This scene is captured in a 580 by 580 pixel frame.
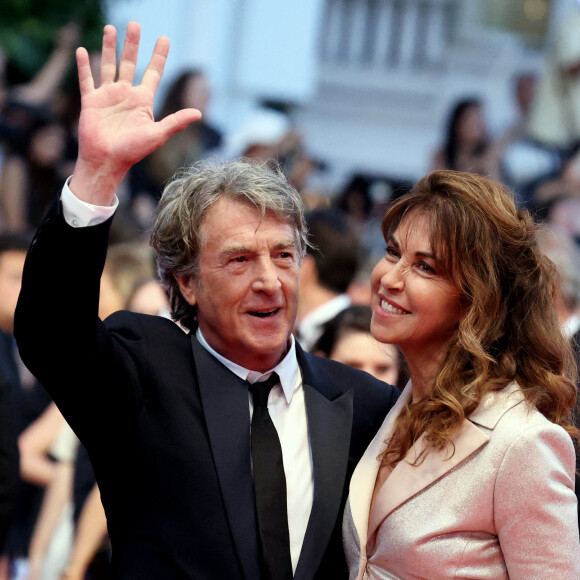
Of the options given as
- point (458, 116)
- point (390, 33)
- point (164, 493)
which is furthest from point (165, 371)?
point (390, 33)

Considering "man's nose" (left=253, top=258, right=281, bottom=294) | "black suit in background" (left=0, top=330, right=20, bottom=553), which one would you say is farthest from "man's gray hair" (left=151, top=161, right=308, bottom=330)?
"black suit in background" (left=0, top=330, right=20, bottom=553)

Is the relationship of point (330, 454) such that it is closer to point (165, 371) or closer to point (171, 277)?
point (165, 371)

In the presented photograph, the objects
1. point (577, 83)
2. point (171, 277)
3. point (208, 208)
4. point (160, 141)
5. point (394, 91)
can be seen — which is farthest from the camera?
point (394, 91)

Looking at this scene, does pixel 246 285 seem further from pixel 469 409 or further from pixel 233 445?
pixel 469 409

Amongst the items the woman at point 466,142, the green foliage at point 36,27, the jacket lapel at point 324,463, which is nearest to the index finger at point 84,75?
the jacket lapel at point 324,463

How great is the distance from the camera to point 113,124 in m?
2.59

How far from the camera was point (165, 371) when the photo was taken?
9.57 ft

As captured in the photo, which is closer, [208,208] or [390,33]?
[208,208]

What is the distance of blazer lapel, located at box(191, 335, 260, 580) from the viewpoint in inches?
108

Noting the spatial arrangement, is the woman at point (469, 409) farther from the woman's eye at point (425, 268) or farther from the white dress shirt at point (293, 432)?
the white dress shirt at point (293, 432)

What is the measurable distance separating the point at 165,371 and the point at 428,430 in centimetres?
76

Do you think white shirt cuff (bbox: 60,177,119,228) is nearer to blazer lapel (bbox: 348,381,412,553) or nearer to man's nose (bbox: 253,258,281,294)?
man's nose (bbox: 253,258,281,294)

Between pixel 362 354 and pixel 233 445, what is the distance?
197 cm

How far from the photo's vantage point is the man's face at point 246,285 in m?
3.02
